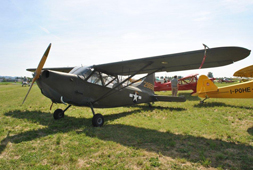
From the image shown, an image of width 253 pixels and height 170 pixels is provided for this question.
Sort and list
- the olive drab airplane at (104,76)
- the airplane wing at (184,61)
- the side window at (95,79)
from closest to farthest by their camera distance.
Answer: the airplane wing at (184,61) → the olive drab airplane at (104,76) → the side window at (95,79)

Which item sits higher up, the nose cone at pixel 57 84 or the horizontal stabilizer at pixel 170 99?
the nose cone at pixel 57 84

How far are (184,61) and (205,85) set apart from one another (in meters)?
6.01

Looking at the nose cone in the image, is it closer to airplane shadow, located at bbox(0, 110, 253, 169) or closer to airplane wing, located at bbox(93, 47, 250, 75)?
airplane shadow, located at bbox(0, 110, 253, 169)

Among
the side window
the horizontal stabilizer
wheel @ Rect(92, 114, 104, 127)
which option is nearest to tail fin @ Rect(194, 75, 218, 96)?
the horizontal stabilizer

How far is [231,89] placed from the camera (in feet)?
31.8

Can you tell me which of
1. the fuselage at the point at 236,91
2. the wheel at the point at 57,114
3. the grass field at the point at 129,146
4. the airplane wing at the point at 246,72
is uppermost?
the airplane wing at the point at 246,72

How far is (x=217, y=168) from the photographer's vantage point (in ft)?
10.1

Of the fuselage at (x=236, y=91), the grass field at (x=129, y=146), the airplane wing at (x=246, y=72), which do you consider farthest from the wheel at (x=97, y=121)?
the fuselage at (x=236, y=91)

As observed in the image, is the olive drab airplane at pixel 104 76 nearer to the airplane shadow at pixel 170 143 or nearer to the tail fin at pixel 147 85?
the airplane shadow at pixel 170 143

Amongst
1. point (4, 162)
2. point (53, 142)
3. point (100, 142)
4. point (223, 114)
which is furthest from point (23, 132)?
point (223, 114)

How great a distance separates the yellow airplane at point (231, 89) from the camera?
884 cm

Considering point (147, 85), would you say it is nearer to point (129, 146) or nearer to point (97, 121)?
point (97, 121)

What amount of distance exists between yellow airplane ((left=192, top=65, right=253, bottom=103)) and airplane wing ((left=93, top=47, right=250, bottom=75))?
3.80m

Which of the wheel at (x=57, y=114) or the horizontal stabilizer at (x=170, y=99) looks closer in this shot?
the wheel at (x=57, y=114)
